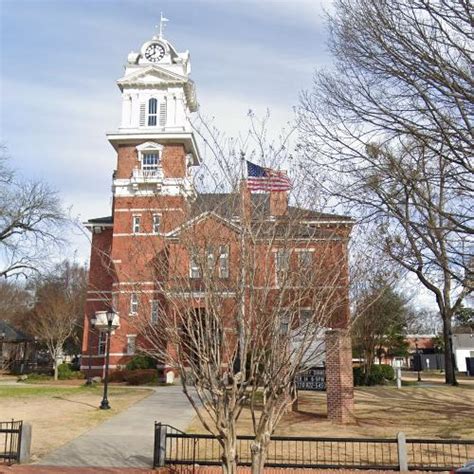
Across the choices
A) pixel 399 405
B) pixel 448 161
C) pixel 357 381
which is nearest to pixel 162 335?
pixel 448 161

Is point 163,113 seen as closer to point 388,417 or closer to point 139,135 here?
point 139,135

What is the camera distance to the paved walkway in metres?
11.3

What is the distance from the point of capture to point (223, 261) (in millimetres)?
6672

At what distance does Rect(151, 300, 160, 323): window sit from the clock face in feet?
117

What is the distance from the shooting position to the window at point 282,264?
6172 mm

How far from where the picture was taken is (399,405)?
20.0m

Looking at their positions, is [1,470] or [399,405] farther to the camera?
[399,405]

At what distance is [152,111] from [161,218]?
3295 cm

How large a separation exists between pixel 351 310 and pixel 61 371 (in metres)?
32.7

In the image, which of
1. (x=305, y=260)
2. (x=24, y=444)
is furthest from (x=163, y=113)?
(x=305, y=260)

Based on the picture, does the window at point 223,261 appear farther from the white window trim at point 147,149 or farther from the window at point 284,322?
the white window trim at point 147,149

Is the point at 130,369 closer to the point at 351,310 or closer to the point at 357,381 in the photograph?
the point at 357,381

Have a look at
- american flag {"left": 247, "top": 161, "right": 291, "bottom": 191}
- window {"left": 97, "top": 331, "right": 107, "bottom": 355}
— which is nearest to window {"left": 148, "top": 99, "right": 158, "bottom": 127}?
window {"left": 97, "top": 331, "right": 107, "bottom": 355}

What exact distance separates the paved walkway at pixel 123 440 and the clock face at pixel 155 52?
90.5ft
